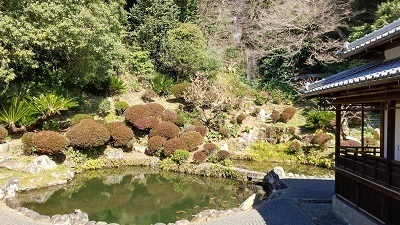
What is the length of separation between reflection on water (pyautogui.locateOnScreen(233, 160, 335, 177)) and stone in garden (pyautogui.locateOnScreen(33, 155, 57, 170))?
7.54 meters

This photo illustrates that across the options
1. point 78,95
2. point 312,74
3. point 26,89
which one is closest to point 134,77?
point 78,95

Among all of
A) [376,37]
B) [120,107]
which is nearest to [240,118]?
[120,107]

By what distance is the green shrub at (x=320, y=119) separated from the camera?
697 inches

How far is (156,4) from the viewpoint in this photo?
895 inches

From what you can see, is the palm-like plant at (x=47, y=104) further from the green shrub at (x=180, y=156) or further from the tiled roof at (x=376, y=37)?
the tiled roof at (x=376, y=37)

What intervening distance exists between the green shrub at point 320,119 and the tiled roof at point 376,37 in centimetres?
1014

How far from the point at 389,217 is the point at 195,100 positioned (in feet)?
45.6

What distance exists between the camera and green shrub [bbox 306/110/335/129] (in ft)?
58.1

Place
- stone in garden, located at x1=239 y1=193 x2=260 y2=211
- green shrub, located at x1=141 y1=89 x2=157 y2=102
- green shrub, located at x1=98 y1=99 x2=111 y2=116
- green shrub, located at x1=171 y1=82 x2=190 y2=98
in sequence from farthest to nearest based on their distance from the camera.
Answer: green shrub, located at x1=171 y1=82 x2=190 y2=98 < green shrub, located at x1=141 y1=89 x2=157 y2=102 < green shrub, located at x1=98 y1=99 x2=111 y2=116 < stone in garden, located at x1=239 y1=193 x2=260 y2=211

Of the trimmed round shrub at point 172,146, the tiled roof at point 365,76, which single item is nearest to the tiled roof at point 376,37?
the tiled roof at point 365,76

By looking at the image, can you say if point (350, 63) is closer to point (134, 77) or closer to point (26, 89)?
point (134, 77)

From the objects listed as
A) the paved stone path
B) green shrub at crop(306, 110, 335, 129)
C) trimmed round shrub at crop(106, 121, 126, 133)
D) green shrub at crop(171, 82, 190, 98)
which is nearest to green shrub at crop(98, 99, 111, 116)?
trimmed round shrub at crop(106, 121, 126, 133)

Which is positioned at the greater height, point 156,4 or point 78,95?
point 156,4

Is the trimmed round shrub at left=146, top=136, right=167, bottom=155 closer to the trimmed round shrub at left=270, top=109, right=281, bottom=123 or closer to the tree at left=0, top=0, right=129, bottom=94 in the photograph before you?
the tree at left=0, top=0, right=129, bottom=94
